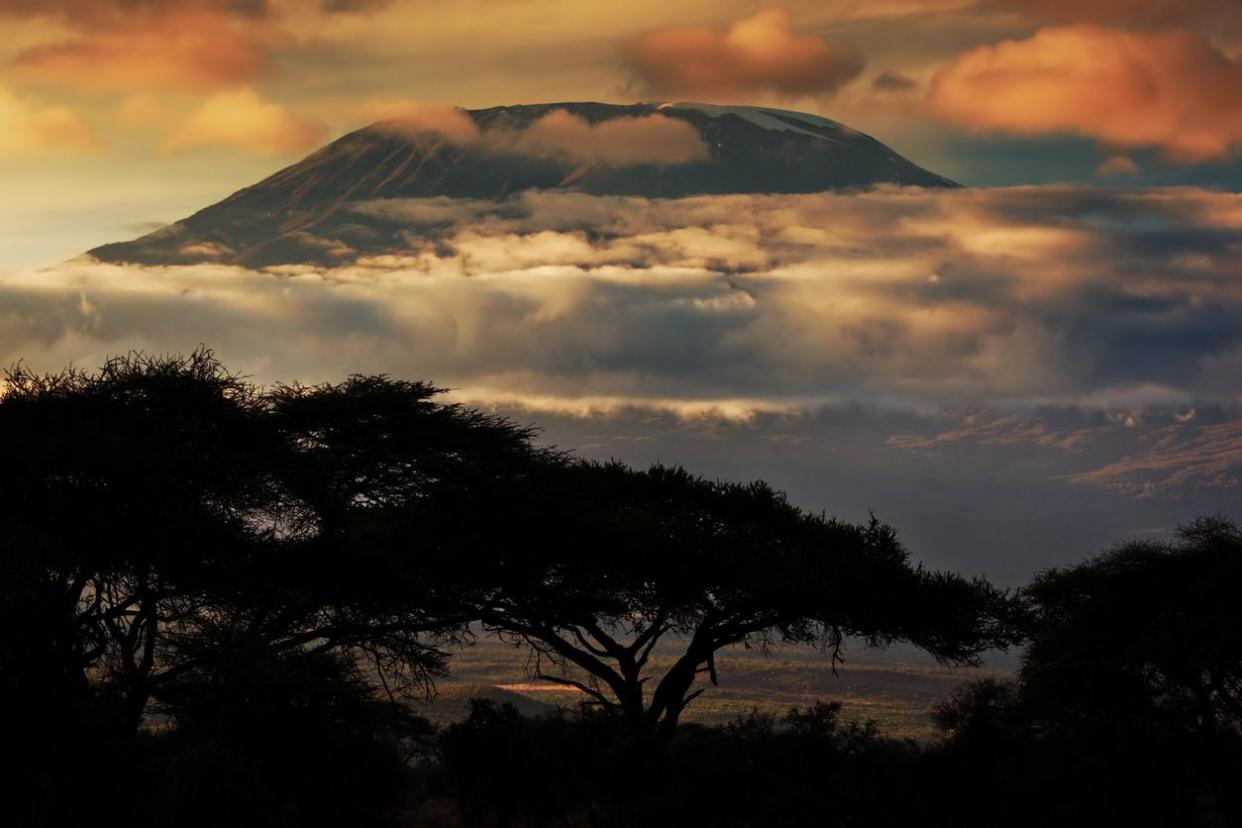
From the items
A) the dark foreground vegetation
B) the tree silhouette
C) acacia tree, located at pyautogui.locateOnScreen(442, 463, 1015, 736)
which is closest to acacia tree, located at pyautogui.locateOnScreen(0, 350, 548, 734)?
the dark foreground vegetation

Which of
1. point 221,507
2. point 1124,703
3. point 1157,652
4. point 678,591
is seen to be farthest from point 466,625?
point 1157,652

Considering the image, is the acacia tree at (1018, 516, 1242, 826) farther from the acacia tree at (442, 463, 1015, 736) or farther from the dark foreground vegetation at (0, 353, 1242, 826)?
the acacia tree at (442, 463, 1015, 736)

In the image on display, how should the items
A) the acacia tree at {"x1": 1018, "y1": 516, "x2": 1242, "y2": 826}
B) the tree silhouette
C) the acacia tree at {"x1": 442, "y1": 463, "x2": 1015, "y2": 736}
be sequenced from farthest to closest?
the acacia tree at {"x1": 442, "y1": 463, "x2": 1015, "y2": 736} → the acacia tree at {"x1": 1018, "y1": 516, "x2": 1242, "y2": 826} → the tree silhouette

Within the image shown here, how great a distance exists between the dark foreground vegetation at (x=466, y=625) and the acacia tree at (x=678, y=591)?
0.12m

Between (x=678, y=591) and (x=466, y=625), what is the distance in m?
6.88

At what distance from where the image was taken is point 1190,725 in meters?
43.1

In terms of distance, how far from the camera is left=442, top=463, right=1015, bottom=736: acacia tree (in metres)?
50.6

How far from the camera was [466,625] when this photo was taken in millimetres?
53000

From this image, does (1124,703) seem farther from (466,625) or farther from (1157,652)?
(466,625)

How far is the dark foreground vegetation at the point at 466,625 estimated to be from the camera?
1500 inches

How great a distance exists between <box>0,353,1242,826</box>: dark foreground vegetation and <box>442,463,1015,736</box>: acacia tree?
0.40ft

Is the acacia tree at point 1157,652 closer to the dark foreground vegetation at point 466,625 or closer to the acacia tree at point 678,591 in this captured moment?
the dark foreground vegetation at point 466,625

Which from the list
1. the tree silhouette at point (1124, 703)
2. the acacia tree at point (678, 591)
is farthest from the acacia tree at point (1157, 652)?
the acacia tree at point (678, 591)

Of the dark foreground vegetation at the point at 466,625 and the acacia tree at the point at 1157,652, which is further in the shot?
the acacia tree at the point at 1157,652
